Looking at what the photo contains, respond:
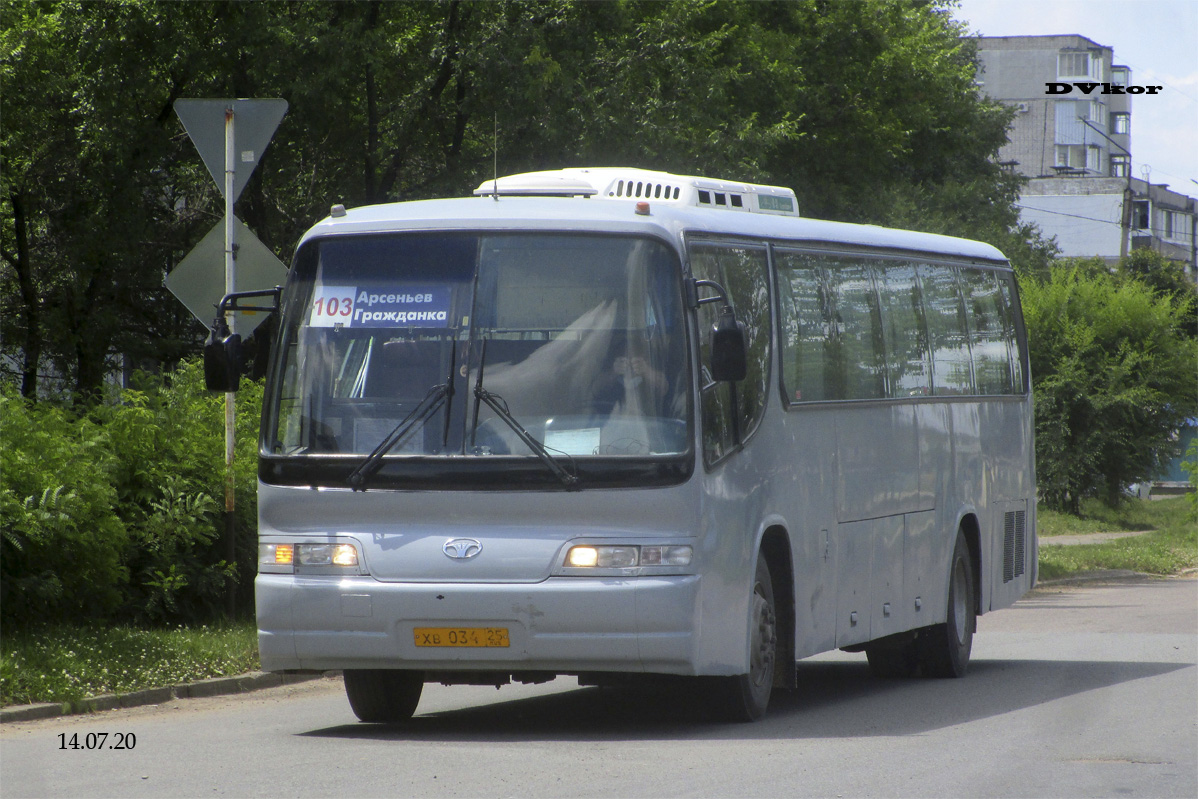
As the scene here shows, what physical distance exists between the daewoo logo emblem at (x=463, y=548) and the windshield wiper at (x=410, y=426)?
1.69 ft

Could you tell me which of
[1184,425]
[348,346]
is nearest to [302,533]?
[348,346]

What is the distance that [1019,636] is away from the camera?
57.1ft

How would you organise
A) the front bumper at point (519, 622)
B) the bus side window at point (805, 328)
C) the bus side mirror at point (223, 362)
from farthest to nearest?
1. the bus side window at point (805, 328)
2. the bus side mirror at point (223, 362)
3. the front bumper at point (519, 622)

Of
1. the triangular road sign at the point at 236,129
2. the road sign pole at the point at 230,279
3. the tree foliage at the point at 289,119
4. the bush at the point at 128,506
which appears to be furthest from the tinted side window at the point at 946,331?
the tree foliage at the point at 289,119

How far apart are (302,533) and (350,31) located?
11.9 meters

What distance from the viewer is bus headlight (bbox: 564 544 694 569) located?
892cm

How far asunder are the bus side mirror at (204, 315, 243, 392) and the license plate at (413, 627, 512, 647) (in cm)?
180

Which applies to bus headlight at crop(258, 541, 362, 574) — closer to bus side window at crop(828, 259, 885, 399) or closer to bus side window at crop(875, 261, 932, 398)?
bus side window at crop(828, 259, 885, 399)

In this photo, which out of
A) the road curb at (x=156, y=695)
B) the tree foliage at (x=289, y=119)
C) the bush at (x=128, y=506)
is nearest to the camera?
the road curb at (x=156, y=695)

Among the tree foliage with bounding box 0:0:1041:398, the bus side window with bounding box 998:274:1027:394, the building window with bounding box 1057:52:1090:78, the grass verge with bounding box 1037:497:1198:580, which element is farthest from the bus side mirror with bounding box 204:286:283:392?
the building window with bounding box 1057:52:1090:78

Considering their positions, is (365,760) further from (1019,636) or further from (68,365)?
(68,365)

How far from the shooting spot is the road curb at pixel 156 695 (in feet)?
33.9

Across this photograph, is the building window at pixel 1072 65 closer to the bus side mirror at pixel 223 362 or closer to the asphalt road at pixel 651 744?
the asphalt road at pixel 651 744

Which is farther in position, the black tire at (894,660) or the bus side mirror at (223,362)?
the black tire at (894,660)
